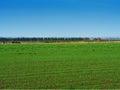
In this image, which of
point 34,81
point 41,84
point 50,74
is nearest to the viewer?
point 41,84

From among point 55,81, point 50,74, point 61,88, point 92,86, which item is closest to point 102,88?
point 92,86

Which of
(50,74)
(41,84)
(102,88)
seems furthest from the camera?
(50,74)

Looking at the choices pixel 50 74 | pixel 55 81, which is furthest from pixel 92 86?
pixel 50 74

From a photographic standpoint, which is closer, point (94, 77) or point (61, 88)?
point (61, 88)

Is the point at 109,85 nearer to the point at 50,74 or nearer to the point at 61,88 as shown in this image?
the point at 61,88

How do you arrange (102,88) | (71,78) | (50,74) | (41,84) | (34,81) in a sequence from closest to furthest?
1. (102,88)
2. (41,84)
3. (34,81)
4. (71,78)
5. (50,74)

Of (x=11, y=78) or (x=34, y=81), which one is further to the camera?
(x=11, y=78)

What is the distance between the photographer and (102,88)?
12.0m

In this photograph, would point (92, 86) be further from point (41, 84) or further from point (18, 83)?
point (18, 83)

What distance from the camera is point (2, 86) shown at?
1259cm

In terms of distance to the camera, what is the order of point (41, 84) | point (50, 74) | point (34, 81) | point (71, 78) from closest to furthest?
point (41, 84) → point (34, 81) → point (71, 78) → point (50, 74)

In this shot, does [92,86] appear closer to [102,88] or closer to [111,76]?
[102,88]

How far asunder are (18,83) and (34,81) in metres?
0.83

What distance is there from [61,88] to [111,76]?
163 inches
